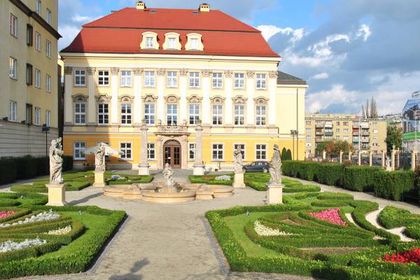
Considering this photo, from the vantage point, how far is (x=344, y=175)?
3178 cm

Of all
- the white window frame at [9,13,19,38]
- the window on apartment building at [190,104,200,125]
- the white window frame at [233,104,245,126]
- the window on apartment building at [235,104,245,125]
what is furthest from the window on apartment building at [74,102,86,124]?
the white window frame at [9,13,19,38]

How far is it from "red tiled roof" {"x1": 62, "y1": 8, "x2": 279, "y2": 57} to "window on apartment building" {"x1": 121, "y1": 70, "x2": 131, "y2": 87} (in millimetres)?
2306

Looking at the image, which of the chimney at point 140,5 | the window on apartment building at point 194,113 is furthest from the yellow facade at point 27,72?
the window on apartment building at point 194,113

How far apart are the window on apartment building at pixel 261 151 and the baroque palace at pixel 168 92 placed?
0.37 feet

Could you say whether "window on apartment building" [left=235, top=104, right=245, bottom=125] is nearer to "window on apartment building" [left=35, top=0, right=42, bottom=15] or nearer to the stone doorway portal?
the stone doorway portal

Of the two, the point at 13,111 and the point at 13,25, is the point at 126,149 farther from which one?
the point at 13,25

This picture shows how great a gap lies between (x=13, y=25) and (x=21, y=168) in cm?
1065

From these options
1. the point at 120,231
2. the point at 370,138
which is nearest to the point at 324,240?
the point at 120,231

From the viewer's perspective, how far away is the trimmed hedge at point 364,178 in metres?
23.9

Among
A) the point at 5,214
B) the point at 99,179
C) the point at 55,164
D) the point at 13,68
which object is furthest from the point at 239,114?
the point at 5,214

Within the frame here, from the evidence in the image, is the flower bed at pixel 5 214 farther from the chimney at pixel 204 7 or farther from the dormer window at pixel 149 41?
the chimney at pixel 204 7

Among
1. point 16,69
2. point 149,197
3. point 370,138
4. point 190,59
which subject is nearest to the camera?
point 149,197

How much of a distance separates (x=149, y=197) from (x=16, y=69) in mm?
20787

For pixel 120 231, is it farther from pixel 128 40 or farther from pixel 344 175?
pixel 128 40
